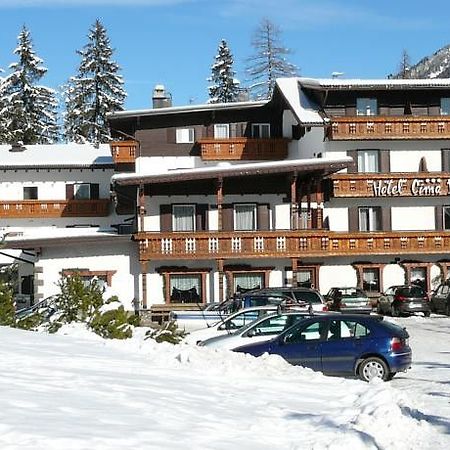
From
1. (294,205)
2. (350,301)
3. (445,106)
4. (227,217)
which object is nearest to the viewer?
(350,301)

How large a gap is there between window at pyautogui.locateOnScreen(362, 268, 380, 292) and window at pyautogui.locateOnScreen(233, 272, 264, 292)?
5.16 m

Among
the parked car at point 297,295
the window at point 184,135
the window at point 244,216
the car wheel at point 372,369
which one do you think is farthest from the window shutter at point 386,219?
the car wheel at point 372,369

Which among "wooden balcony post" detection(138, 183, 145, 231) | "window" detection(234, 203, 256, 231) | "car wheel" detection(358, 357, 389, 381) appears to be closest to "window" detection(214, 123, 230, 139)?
"window" detection(234, 203, 256, 231)

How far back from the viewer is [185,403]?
345 inches

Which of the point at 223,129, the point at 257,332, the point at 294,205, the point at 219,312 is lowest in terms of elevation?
the point at 257,332

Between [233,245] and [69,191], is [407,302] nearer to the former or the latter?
[233,245]

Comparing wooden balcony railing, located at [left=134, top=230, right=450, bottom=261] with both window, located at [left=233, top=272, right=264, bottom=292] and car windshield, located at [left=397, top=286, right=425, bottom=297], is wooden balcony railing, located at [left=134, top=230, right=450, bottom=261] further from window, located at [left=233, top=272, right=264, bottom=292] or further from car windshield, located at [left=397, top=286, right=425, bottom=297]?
car windshield, located at [left=397, top=286, right=425, bottom=297]

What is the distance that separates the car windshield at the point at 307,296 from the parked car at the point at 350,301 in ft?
12.6

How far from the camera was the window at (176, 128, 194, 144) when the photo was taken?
1510 inches

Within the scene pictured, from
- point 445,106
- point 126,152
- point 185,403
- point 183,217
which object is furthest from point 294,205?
point 185,403

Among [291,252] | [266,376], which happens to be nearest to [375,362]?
[266,376]

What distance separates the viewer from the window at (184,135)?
126 feet

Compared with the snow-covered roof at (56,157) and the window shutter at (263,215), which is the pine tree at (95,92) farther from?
the window shutter at (263,215)

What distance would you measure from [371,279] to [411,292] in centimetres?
376
